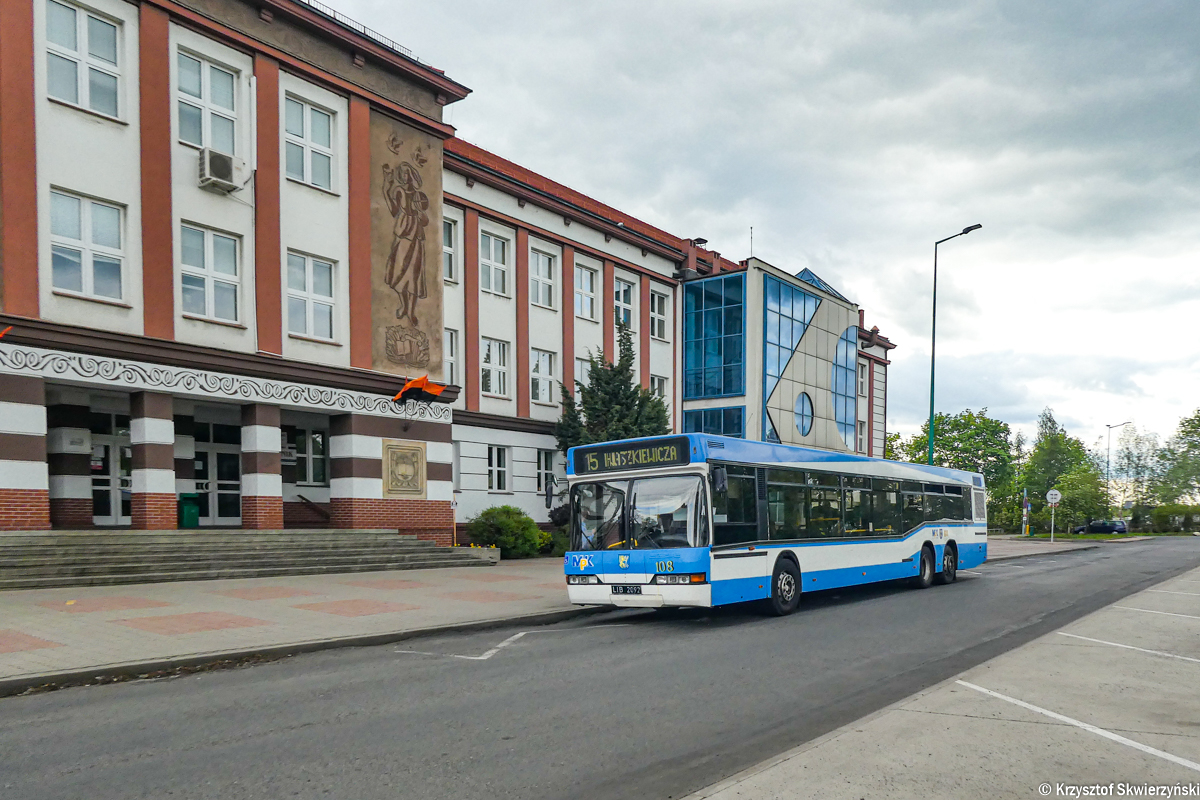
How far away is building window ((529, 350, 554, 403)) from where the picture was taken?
31.3 metres

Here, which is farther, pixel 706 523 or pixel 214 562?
pixel 214 562

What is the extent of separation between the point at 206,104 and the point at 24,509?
9.55m

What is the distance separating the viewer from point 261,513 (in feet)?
68.2

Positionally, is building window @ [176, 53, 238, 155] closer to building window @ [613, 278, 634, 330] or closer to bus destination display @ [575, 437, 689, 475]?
bus destination display @ [575, 437, 689, 475]

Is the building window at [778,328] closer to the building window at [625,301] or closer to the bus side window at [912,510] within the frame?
the building window at [625,301]

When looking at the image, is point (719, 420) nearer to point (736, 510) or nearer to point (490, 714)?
point (736, 510)

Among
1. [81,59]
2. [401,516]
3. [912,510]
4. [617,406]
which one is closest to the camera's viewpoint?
[81,59]

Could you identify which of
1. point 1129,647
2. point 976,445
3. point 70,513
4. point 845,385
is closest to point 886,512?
point 1129,647

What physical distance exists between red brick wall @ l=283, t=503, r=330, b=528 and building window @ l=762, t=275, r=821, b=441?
63.1 ft

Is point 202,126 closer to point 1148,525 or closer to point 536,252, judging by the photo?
point 536,252

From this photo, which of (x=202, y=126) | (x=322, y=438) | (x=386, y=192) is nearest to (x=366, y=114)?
(x=386, y=192)

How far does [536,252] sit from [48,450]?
16.8 m

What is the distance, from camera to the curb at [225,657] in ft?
26.7

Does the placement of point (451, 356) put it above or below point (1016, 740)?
above
